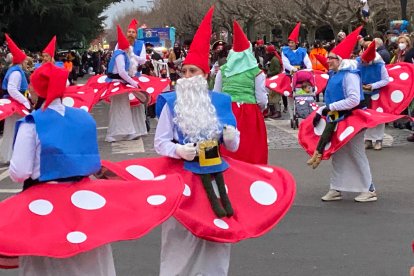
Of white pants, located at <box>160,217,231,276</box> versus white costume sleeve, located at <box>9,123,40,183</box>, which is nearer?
white costume sleeve, located at <box>9,123,40,183</box>

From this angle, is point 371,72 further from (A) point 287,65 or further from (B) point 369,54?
(A) point 287,65

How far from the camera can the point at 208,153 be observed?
5.16m

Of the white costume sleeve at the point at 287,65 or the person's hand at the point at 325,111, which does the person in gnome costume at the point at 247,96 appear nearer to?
the person's hand at the point at 325,111

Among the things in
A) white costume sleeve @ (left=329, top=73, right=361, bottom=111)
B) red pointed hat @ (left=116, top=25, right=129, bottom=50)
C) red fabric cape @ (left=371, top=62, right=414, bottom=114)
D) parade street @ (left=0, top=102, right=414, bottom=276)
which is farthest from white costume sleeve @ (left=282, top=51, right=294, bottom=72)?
white costume sleeve @ (left=329, top=73, right=361, bottom=111)

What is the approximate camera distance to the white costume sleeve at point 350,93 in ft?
Answer: 26.8

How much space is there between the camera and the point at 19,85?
11891mm

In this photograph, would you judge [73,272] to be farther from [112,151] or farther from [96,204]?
[112,151]

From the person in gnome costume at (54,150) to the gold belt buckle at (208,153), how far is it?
0.76 metres

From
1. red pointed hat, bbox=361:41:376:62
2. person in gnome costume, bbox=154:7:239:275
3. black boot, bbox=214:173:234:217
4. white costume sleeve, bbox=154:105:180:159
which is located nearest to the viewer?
black boot, bbox=214:173:234:217

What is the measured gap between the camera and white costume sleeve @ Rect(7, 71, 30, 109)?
1172 cm

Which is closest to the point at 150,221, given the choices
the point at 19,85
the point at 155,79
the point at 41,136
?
the point at 41,136

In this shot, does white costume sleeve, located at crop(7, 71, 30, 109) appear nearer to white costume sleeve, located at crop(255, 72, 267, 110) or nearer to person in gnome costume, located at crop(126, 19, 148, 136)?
person in gnome costume, located at crop(126, 19, 148, 136)

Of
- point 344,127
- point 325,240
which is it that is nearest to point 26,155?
point 325,240

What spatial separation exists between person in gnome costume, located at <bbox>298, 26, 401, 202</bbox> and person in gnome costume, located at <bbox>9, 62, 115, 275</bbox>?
4155 mm
